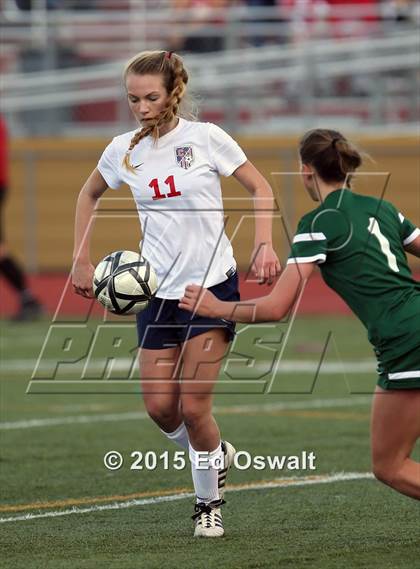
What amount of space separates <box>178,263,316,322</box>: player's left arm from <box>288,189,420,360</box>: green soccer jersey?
0.07 metres

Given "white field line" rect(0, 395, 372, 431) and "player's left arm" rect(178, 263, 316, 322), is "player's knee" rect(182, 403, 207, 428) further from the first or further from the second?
"white field line" rect(0, 395, 372, 431)

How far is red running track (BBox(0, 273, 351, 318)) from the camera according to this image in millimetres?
16469

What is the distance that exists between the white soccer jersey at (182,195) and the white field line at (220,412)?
3404 mm

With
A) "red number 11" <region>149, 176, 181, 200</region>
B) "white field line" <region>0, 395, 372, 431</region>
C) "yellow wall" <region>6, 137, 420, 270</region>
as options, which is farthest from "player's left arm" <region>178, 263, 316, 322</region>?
"yellow wall" <region>6, 137, 420, 270</region>

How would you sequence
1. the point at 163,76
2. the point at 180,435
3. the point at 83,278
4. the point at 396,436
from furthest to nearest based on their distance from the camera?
the point at 180,435, the point at 83,278, the point at 163,76, the point at 396,436

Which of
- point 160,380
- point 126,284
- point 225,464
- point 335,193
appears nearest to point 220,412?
point 225,464

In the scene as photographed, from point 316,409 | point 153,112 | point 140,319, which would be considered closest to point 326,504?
point 140,319

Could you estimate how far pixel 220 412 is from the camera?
9.66 meters

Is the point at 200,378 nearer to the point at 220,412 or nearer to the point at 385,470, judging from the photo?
the point at 385,470

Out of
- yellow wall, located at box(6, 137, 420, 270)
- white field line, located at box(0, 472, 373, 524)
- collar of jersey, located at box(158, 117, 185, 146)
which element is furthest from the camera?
yellow wall, located at box(6, 137, 420, 270)

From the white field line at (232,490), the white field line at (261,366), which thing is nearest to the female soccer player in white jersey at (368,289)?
the white field line at (232,490)

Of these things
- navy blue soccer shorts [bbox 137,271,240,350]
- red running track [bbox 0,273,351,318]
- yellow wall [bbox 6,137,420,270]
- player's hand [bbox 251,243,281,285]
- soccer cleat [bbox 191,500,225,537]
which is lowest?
red running track [bbox 0,273,351,318]

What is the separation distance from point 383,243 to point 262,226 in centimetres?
77

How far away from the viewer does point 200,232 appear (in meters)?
5.87
